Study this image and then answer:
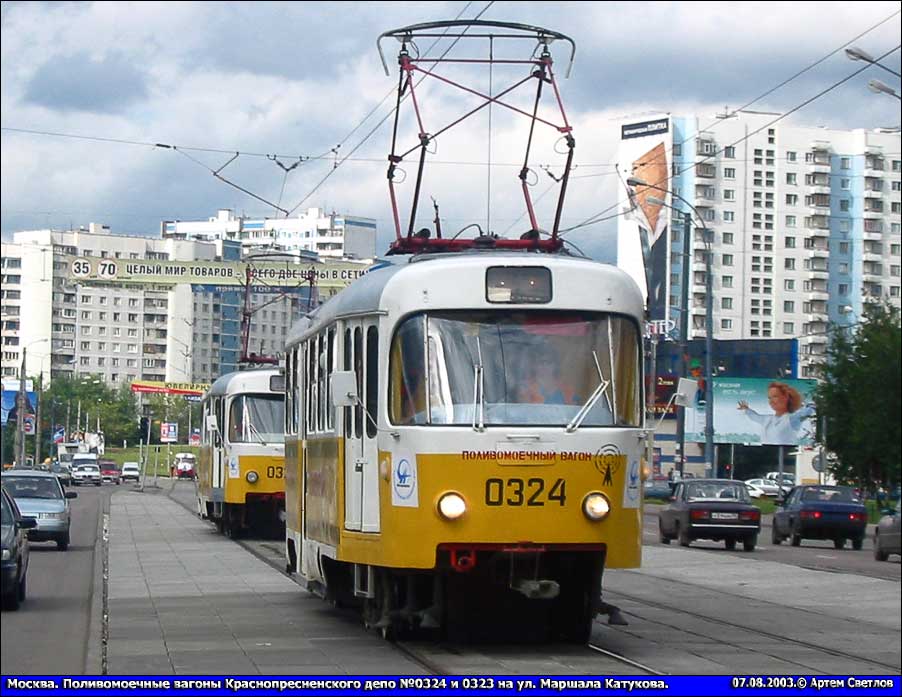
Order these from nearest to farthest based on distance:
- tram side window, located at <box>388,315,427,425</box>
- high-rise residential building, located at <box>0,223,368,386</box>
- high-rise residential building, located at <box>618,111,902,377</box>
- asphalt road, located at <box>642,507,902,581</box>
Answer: tram side window, located at <box>388,315,427,425</box>
asphalt road, located at <box>642,507,902,581</box>
high-rise residential building, located at <box>0,223,368,386</box>
high-rise residential building, located at <box>618,111,902,377</box>

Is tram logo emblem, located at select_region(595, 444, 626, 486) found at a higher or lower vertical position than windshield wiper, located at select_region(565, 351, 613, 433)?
lower

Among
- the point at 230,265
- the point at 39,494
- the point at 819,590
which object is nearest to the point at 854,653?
the point at 819,590

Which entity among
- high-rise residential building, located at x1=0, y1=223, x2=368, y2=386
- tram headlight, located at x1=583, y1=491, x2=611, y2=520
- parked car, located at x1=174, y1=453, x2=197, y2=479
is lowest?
tram headlight, located at x1=583, y1=491, x2=611, y2=520

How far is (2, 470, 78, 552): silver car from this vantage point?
29234 mm

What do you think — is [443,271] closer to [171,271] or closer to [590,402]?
[590,402]

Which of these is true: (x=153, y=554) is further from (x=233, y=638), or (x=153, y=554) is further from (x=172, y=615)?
(x=233, y=638)

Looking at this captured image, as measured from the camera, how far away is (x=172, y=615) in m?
15.8

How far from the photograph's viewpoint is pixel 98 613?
51.2 feet

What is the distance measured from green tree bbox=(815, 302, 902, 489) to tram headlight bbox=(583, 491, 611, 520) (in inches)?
1097

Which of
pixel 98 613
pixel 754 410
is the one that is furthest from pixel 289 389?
pixel 754 410

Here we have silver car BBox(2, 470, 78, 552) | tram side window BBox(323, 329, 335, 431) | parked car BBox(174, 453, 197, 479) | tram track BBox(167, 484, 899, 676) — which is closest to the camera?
tram track BBox(167, 484, 899, 676)

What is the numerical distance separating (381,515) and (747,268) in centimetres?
12005

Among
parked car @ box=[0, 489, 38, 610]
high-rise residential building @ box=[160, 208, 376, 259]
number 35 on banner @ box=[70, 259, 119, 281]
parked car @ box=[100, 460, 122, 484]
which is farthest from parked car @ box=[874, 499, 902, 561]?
high-rise residential building @ box=[160, 208, 376, 259]

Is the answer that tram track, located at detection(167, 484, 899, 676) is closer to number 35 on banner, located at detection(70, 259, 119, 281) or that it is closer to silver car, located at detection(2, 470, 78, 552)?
silver car, located at detection(2, 470, 78, 552)
